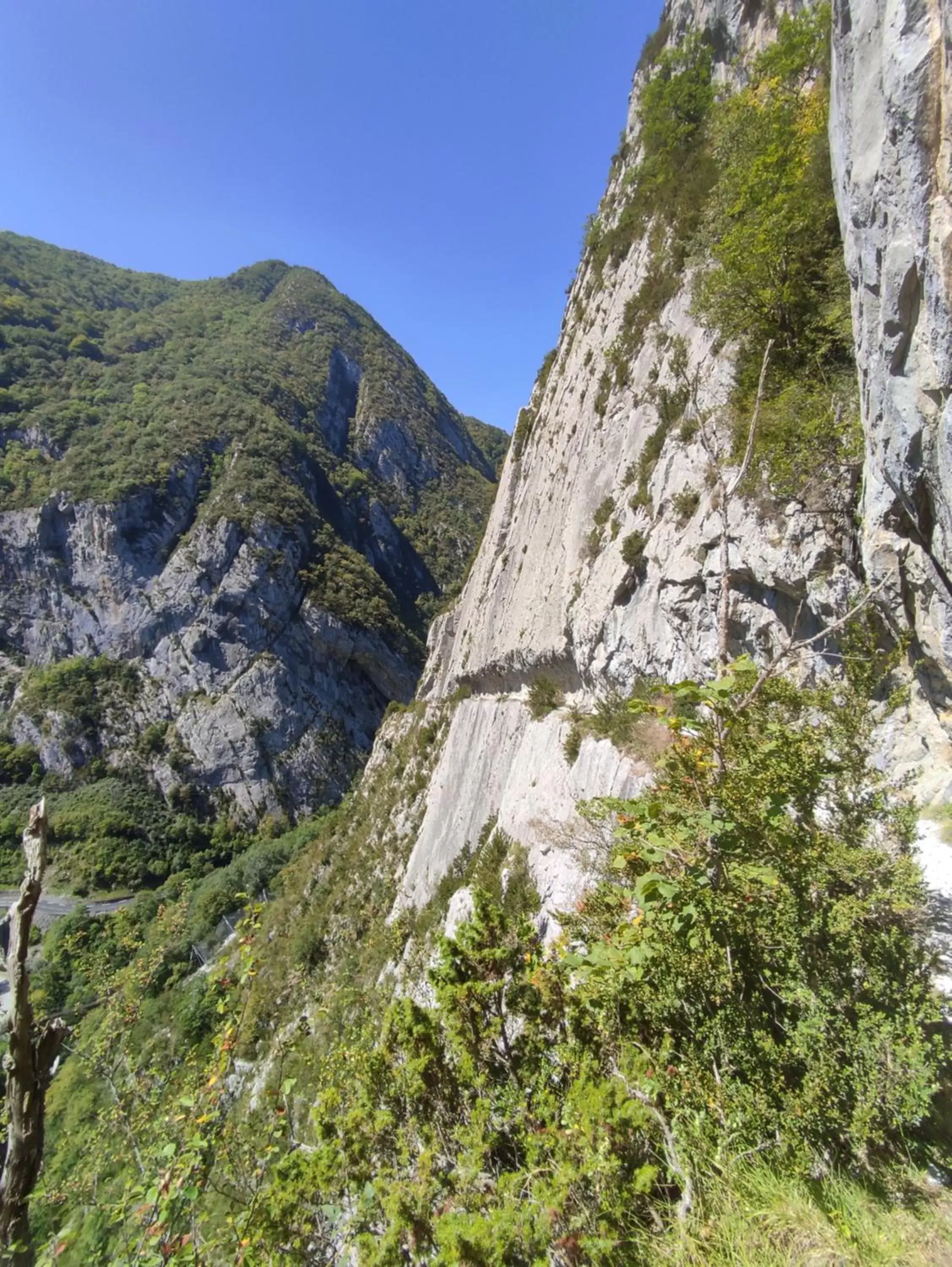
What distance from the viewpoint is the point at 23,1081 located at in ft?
6.75

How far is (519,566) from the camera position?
1742 cm

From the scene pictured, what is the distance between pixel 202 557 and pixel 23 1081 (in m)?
68.0

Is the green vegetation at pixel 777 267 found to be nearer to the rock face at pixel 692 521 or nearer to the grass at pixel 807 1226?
the rock face at pixel 692 521

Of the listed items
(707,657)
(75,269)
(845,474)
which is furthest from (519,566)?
(75,269)

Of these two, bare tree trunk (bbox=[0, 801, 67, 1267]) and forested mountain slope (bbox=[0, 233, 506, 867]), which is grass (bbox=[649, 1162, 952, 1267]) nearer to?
bare tree trunk (bbox=[0, 801, 67, 1267])

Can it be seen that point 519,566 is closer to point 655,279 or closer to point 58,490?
point 655,279

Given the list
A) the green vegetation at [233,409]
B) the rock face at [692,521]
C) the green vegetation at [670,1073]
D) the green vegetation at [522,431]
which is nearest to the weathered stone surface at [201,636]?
the green vegetation at [233,409]

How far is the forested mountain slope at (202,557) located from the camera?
56.8 meters

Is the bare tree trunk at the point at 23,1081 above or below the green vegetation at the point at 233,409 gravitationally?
below

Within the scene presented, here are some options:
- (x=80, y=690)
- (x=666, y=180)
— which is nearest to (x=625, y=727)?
(x=666, y=180)

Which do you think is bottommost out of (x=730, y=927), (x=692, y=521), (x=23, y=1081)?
(x=23, y=1081)

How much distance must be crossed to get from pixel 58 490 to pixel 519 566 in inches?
2799

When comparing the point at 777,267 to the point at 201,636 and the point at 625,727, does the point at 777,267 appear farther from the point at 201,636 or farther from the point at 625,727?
the point at 201,636

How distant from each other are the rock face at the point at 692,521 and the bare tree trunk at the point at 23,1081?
12.7ft
